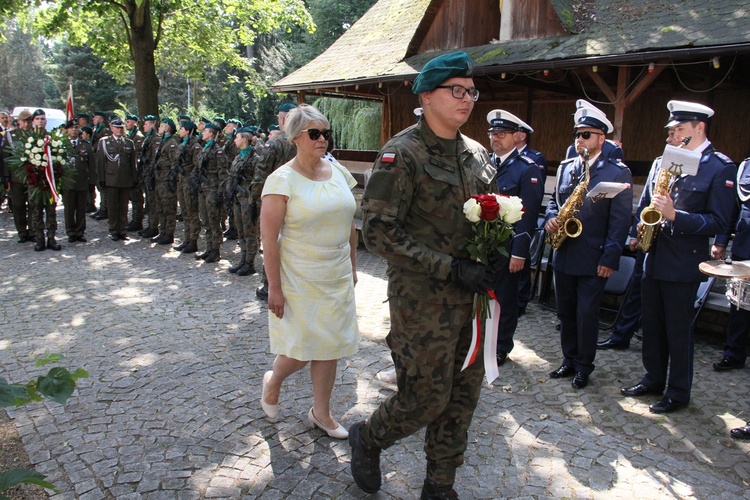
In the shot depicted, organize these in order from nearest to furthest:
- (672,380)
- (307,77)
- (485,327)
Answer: (485,327), (672,380), (307,77)

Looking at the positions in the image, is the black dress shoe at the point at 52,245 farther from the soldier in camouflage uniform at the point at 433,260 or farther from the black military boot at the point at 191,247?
the soldier in camouflage uniform at the point at 433,260


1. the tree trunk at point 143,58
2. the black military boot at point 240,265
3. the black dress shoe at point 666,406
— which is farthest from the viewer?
the tree trunk at point 143,58

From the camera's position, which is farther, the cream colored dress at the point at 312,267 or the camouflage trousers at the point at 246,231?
the camouflage trousers at the point at 246,231

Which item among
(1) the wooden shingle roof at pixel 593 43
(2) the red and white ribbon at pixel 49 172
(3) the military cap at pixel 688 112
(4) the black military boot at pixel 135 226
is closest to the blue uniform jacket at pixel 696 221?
(3) the military cap at pixel 688 112

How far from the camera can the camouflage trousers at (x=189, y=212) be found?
372 inches

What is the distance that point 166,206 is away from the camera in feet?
33.5

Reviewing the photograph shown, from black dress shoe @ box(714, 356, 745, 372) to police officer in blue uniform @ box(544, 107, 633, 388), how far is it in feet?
4.76

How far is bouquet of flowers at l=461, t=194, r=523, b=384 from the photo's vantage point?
249cm

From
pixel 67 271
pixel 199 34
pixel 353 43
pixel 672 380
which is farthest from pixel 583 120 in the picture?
pixel 199 34

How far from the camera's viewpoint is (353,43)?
14875 millimetres

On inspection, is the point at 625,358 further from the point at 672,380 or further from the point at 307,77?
the point at 307,77

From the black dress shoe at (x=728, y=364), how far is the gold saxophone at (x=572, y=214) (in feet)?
6.89

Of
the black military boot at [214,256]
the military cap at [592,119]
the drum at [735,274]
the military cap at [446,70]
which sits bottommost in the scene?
the black military boot at [214,256]

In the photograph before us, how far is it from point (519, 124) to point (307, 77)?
9.45 metres
